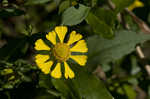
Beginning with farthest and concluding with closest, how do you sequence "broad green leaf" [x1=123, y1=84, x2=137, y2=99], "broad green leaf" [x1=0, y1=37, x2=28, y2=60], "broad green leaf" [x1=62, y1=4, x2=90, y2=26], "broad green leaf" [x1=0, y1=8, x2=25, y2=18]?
"broad green leaf" [x1=123, y1=84, x2=137, y2=99]
"broad green leaf" [x1=0, y1=37, x2=28, y2=60]
"broad green leaf" [x1=0, y1=8, x2=25, y2=18]
"broad green leaf" [x1=62, y1=4, x2=90, y2=26]

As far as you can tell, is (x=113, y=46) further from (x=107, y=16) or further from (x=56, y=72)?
(x=56, y=72)

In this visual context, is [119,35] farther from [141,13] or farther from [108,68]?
[141,13]

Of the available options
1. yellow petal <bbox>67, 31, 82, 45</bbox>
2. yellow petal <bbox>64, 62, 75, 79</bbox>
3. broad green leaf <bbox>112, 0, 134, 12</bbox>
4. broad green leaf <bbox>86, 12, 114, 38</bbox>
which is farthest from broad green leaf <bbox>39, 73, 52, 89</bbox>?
broad green leaf <bbox>112, 0, 134, 12</bbox>

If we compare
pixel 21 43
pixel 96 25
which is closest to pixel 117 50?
pixel 96 25

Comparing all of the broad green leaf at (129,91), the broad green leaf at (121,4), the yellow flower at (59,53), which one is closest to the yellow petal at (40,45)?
the yellow flower at (59,53)

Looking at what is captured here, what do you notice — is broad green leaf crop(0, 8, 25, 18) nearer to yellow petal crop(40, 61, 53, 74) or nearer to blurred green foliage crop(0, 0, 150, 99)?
blurred green foliage crop(0, 0, 150, 99)

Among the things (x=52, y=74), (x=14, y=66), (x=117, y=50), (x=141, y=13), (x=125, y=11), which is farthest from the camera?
(x=141, y=13)
